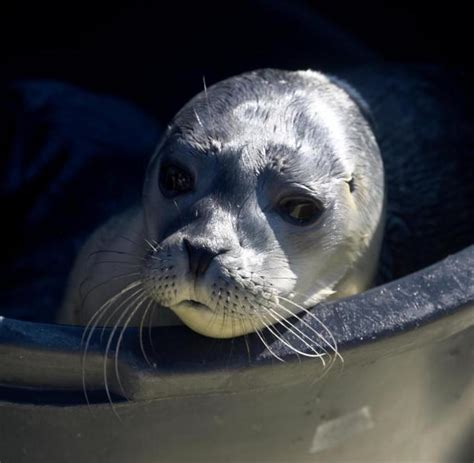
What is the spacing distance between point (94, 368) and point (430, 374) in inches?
21.7

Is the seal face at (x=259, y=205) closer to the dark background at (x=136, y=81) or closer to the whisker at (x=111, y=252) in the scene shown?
the whisker at (x=111, y=252)

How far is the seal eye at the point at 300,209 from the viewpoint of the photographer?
1851 millimetres

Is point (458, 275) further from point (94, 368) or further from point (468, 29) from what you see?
point (468, 29)

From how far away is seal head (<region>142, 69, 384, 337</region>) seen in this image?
165 cm

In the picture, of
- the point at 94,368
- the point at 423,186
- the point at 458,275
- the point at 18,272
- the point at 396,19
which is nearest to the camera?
the point at 94,368

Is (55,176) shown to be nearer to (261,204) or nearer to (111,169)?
(111,169)

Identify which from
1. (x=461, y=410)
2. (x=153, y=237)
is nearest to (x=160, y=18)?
(x=153, y=237)

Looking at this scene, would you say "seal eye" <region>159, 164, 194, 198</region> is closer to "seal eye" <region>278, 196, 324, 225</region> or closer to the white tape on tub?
"seal eye" <region>278, 196, 324, 225</region>

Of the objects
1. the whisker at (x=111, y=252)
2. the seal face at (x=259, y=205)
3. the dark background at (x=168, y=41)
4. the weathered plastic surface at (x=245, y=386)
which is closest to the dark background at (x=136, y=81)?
the dark background at (x=168, y=41)

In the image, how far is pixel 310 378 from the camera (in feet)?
5.36

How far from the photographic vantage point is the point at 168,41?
329cm

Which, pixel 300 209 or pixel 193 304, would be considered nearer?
pixel 193 304

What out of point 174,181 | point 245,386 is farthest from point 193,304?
point 174,181

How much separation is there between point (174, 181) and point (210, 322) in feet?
1.18
